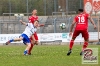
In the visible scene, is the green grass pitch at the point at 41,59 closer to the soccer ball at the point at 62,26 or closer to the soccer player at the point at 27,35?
the soccer player at the point at 27,35

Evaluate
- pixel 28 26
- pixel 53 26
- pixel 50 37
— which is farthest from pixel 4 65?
pixel 53 26

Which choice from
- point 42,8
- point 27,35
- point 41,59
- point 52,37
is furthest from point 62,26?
point 41,59

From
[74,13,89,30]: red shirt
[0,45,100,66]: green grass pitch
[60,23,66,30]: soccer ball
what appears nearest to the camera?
[0,45,100,66]: green grass pitch

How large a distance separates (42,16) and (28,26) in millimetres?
33412

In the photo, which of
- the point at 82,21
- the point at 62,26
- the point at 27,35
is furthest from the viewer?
the point at 62,26

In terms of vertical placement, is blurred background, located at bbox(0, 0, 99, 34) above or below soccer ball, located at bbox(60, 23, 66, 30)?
above

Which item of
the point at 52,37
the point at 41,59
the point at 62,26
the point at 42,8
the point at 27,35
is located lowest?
the point at 52,37

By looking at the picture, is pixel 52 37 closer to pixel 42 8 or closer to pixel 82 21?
pixel 42 8

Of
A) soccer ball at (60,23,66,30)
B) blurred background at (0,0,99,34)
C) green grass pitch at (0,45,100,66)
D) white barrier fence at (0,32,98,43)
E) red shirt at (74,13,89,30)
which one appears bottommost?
white barrier fence at (0,32,98,43)

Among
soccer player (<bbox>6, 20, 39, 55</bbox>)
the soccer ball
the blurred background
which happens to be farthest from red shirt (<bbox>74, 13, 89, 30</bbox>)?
the blurred background

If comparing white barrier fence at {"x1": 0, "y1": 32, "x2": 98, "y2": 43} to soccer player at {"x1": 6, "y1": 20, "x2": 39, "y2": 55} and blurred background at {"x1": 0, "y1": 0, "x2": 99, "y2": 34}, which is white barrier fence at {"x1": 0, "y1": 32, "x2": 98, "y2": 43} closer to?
blurred background at {"x1": 0, "y1": 0, "x2": 99, "y2": 34}

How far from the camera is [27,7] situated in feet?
171

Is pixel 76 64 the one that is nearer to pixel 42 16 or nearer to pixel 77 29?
pixel 77 29

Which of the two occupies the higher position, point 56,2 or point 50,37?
point 56,2
